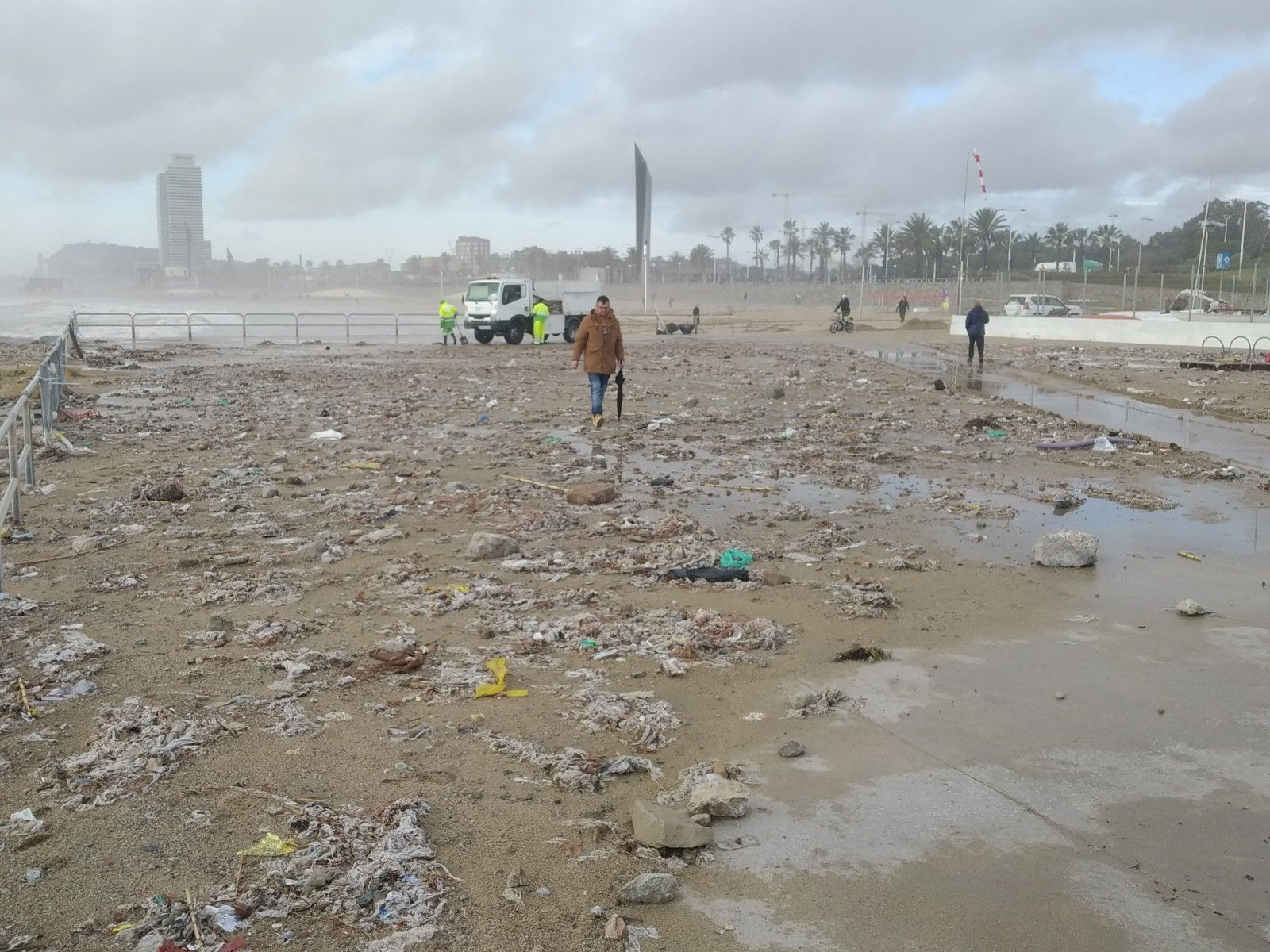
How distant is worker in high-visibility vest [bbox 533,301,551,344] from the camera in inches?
1348

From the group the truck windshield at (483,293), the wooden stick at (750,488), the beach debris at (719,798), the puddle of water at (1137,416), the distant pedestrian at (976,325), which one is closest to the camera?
the beach debris at (719,798)

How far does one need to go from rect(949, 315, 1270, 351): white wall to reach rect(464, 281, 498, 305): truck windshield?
1854 centimetres

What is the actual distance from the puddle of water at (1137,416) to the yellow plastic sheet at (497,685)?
9239 mm

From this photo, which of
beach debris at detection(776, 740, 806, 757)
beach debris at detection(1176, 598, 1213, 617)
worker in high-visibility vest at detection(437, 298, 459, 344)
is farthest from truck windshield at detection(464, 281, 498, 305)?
beach debris at detection(776, 740, 806, 757)

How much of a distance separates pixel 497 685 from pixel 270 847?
1.70 meters

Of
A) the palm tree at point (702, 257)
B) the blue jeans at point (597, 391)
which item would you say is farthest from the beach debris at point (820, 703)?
the palm tree at point (702, 257)

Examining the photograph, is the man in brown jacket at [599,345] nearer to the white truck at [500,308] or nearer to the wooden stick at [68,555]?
the wooden stick at [68,555]

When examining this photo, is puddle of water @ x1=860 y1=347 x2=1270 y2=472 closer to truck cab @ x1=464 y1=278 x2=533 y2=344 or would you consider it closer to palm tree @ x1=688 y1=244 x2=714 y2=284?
truck cab @ x1=464 y1=278 x2=533 y2=344

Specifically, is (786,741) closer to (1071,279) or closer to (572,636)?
(572,636)

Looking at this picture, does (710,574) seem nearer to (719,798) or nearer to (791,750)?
(791,750)

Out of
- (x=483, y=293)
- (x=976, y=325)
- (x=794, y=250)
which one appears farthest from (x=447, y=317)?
(x=794, y=250)

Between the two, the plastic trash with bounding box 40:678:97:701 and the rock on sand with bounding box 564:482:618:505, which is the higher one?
the rock on sand with bounding box 564:482:618:505

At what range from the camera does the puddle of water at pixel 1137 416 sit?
1259cm

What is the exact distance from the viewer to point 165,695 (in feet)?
15.8
